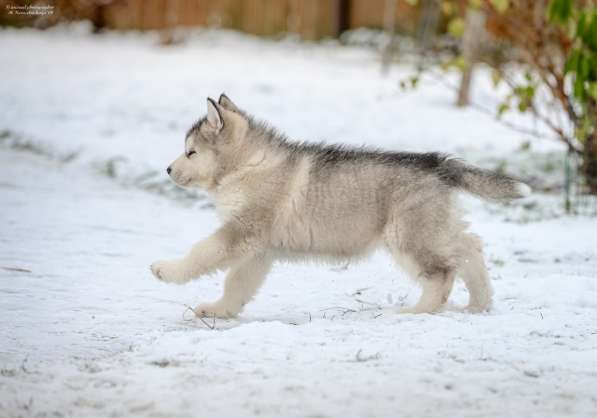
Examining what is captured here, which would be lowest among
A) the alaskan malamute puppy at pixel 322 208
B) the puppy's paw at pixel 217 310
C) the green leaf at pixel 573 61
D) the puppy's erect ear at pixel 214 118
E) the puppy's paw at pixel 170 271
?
the puppy's paw at pixel 217 310

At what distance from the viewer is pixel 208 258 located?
4.87 m

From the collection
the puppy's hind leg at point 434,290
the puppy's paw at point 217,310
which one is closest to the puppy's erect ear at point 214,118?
the puppy's paw at point 217,310

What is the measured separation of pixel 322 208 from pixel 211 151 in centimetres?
81

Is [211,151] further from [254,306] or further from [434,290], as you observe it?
[434,290]

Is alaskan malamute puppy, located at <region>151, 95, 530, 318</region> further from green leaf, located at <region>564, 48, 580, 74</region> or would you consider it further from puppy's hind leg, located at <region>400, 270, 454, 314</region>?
green leaf, located at <region>564, 48, 580, 74</region>

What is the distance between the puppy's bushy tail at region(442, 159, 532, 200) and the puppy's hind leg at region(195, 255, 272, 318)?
1227mm

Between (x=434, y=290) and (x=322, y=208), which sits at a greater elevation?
(x=322, y=208)

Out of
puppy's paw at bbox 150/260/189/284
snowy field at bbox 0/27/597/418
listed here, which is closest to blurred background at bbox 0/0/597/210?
snowy field at bbox 0/27/597/418

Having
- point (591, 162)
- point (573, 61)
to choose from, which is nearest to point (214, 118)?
point (573, 61)

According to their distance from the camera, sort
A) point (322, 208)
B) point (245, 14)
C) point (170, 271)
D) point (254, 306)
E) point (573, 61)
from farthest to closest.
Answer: point (245, 14), point (573, 61), point (254, 306), point (322, 208), point (170, 271)

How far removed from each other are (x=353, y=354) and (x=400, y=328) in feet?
1.67

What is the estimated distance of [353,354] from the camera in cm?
399

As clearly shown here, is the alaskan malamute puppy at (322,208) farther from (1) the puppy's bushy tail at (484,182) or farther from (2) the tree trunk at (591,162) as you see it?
(2) the tree trunk at (591,162)

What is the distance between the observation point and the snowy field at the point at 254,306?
11.4 feet
